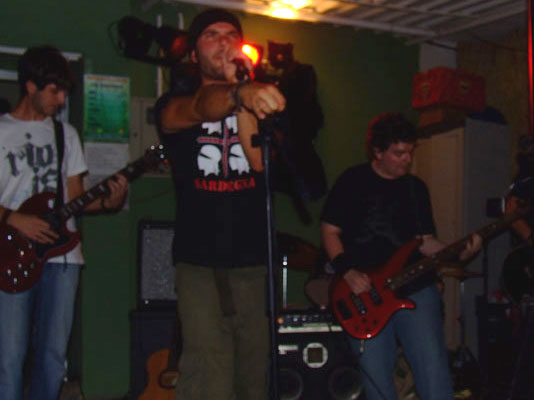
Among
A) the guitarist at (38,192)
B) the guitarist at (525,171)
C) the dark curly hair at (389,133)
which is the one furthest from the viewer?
the dark curly hair at (389,133)

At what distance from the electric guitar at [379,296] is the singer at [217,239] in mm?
1068

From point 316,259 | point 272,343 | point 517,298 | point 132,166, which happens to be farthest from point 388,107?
point 272,343

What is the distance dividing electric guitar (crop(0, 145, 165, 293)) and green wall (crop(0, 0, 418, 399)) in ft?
4.92

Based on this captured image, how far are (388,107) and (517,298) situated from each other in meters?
3.12

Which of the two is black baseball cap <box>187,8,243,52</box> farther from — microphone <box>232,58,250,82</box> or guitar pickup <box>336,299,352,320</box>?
guitar pickup <box>336,299,352,320</box>

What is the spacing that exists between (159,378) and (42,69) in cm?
213

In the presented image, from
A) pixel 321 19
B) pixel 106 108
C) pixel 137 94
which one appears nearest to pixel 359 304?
pixel 106 108

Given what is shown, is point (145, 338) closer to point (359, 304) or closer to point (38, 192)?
point (38, 192)

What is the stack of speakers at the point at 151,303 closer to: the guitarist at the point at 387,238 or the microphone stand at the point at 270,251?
the guitarist at the point at 387,238

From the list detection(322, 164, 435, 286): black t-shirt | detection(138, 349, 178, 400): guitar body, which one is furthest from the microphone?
detection(138, 349, 178, 400): guitar body

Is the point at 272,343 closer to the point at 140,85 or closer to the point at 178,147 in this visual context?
the point at 178,147

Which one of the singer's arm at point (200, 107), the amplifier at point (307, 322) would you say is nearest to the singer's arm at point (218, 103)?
the singer's arm at point (200, 107)

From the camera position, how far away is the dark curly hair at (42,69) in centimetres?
342

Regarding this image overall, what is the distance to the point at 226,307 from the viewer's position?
2.44 meters
